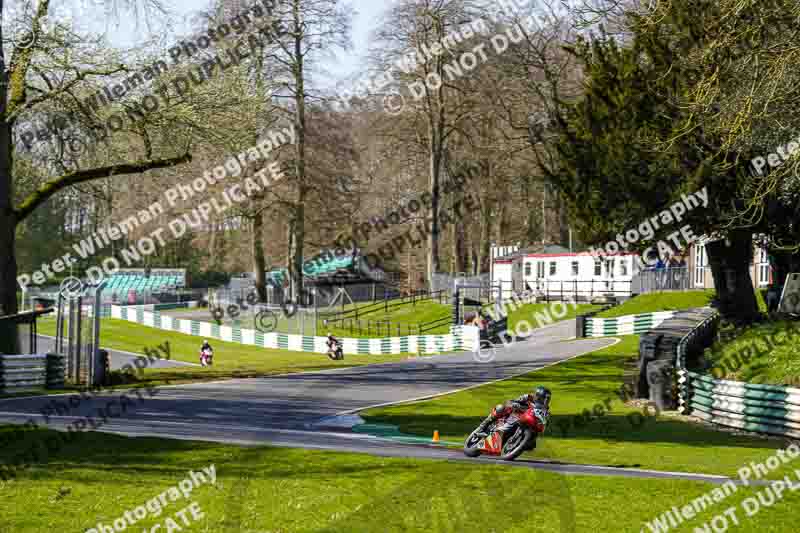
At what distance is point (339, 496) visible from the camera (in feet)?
31.7

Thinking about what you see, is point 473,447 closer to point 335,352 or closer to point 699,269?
point 335,352

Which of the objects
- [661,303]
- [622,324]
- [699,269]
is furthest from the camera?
[699,269]

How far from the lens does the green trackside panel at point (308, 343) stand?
44531 millimetres

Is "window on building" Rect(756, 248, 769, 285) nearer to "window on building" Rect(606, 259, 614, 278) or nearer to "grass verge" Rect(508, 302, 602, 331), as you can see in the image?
"window on building" Rect(606, 259, 614, 278)

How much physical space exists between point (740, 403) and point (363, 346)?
2594 centimetres

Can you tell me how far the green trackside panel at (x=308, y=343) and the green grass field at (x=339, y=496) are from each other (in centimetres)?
3255

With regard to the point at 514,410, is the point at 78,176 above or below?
above

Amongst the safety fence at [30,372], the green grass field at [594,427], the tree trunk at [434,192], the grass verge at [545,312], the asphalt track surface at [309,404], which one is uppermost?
the tree trunk at [434,192]

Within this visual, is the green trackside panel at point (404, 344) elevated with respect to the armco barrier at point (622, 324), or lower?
lower

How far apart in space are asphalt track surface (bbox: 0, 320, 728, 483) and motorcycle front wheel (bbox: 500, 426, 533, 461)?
173 millimetres

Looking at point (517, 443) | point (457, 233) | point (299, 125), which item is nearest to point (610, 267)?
point (457, 233)

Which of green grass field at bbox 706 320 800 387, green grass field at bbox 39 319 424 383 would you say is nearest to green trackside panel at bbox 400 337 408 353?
green grass field at bbox 39 319 424 383

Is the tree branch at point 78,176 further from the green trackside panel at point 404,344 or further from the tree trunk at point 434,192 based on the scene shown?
the tree trunk at point 434,192

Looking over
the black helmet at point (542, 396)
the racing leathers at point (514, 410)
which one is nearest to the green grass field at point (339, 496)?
the racing leathers at point (514, 410)
